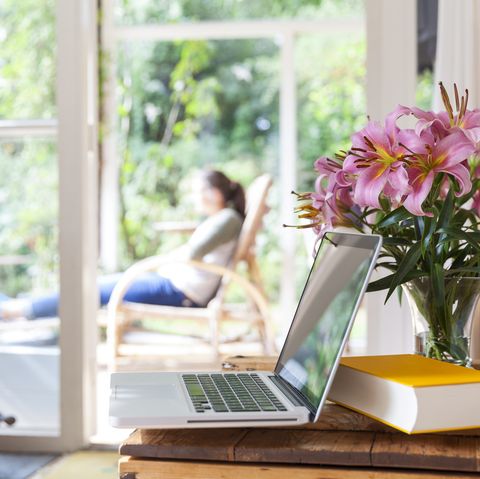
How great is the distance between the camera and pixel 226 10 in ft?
17.6

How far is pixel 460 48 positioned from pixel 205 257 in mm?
2000

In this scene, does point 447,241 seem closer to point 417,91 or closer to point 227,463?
point 227,463

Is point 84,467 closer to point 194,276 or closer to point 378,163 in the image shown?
point 194,276

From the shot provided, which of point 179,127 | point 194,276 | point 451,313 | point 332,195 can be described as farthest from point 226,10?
point 451,313

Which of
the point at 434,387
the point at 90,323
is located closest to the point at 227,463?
the point at 434,387

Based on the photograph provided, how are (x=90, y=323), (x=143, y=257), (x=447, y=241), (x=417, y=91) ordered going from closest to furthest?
(x=447, y=241), (x=417, y=91), (x=90, y=323), (x=143, y=257)

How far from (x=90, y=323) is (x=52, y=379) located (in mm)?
238

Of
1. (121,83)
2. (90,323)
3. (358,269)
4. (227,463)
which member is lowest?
(90,323)

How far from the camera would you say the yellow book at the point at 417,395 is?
2.98 feet

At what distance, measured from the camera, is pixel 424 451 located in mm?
908

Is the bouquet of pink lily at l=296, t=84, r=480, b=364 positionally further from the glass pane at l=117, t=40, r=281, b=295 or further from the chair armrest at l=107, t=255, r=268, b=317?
the glass pane at l=117, t=40, r=281, b=295

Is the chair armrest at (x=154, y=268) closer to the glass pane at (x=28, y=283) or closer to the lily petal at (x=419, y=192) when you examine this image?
the glass pane at (x=28, y=283)

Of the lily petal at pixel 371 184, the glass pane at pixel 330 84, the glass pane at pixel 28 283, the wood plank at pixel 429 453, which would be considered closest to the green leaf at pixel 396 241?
the lily petal at pixel 371 184

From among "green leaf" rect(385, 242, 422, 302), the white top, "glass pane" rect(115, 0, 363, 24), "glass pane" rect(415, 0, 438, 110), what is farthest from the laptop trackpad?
"glass pane" rect(115, 0, 363, 24)
